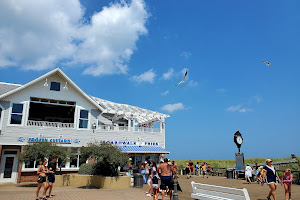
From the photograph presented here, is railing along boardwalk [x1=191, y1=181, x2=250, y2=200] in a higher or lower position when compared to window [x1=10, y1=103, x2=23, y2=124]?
lower

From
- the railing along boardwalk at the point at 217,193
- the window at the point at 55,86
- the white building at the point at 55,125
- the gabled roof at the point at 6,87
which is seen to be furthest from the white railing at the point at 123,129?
the railing along boardwalk at the point at 217,193

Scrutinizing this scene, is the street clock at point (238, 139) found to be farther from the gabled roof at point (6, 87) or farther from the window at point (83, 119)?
the gabled roof at point (6, 87)

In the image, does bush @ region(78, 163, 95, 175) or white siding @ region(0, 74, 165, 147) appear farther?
white siding @ region(0, 74, 165, 147)

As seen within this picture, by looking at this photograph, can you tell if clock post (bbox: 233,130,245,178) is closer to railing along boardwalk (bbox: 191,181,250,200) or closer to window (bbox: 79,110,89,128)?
railing along boardwalk (bbox: 191,181,250,200)

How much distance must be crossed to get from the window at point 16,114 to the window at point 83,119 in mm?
4807

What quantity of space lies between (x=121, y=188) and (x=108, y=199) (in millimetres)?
3660

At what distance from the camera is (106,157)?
44.6ft

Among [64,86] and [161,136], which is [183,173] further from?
[64,86]

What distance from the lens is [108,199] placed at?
32.3 feet

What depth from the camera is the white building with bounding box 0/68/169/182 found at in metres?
17.9

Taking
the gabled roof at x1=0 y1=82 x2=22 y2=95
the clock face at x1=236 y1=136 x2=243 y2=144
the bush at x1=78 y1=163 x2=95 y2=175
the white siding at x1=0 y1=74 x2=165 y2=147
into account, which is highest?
the gabled roof at x1=0 y1=82 x2=22 y2=95

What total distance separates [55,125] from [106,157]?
8.66 metres

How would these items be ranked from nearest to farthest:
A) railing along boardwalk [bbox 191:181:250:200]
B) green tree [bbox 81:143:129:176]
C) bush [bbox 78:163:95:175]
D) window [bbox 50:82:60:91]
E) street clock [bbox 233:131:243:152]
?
1. railing along boardwalk [bbox 191:181:250:200]
2. green tree [bbox 81:143:129:176]
3. bush [bbox 78:163:95:175]
4. street clock [bbox 233:131:243:152]
5. window [bbox 50:82:60:91]

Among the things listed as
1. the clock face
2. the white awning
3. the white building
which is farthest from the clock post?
the white awning
